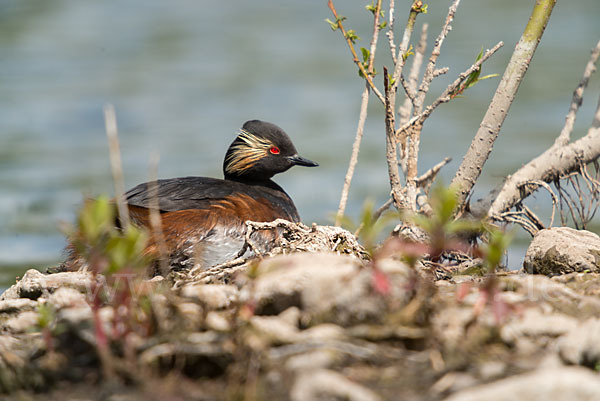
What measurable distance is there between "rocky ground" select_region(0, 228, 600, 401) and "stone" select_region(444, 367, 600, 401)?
0.02 m

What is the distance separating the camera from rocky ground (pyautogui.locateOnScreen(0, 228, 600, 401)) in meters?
2.81

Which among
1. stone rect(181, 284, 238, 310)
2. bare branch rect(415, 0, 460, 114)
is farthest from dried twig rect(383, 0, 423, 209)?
stone rect(181, 284, 238, 310)

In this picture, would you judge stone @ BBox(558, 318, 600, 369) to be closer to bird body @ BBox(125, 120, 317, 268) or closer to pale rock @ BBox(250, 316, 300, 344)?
pale rock @ BBox(250, 316, 300, 344)

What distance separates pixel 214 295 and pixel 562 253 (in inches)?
92.8

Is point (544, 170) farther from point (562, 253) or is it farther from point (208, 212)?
point (208, 212)

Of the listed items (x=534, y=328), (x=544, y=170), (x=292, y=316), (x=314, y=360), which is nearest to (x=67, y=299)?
(x=292, y=316)

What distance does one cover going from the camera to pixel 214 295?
3537mm

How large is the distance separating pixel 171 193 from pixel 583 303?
11.4 feet

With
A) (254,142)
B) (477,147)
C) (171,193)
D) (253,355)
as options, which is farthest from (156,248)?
(253,355)

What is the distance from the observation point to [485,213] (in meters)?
6.27

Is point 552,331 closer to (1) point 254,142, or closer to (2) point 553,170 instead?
(2) point 553,170

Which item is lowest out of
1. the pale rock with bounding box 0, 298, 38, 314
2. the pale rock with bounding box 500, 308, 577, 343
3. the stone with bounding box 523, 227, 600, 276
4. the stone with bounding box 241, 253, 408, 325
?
the stone with bounding box 523, 227, 600, 276

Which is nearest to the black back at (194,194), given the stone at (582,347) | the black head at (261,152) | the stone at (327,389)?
the black head at (261,152)

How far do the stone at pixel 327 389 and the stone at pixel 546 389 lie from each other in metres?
0.32
